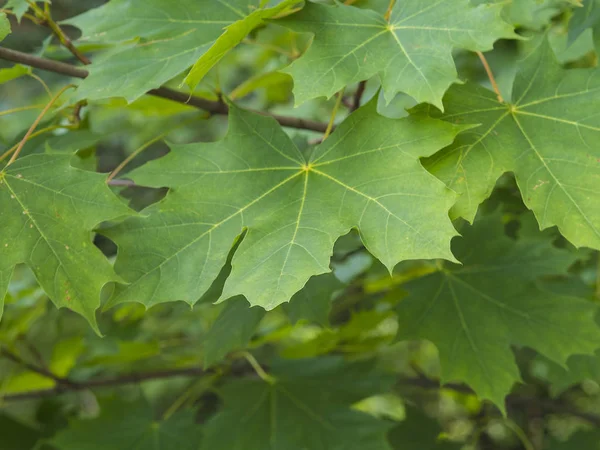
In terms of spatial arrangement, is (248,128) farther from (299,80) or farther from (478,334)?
(478,334)

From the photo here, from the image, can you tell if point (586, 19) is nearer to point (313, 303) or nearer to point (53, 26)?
point (313, 303)

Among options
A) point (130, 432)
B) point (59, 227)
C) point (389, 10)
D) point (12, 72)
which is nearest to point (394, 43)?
point (389, 10)

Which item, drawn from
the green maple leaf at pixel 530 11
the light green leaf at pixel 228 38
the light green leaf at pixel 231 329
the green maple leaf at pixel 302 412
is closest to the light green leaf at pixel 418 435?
the green maple leaf at pixel 302 412

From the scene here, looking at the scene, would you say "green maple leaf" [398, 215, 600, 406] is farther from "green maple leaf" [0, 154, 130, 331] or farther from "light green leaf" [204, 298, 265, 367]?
"green maple leaf" [0, 154, 130, 331]

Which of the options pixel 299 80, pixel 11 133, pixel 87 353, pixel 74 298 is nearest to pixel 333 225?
pixel 299 80

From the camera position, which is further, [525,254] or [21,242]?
[525,254]

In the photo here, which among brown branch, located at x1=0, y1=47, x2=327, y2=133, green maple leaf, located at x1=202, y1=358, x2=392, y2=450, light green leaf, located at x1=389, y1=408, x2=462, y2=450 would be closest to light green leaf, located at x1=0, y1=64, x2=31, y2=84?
brown branch, located at x1=0, y1=47, x2=327, y2=133

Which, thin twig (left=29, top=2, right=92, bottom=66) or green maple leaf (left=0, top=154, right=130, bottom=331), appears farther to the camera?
thin twig (left=29, top=2, right=92, bottom=66)
